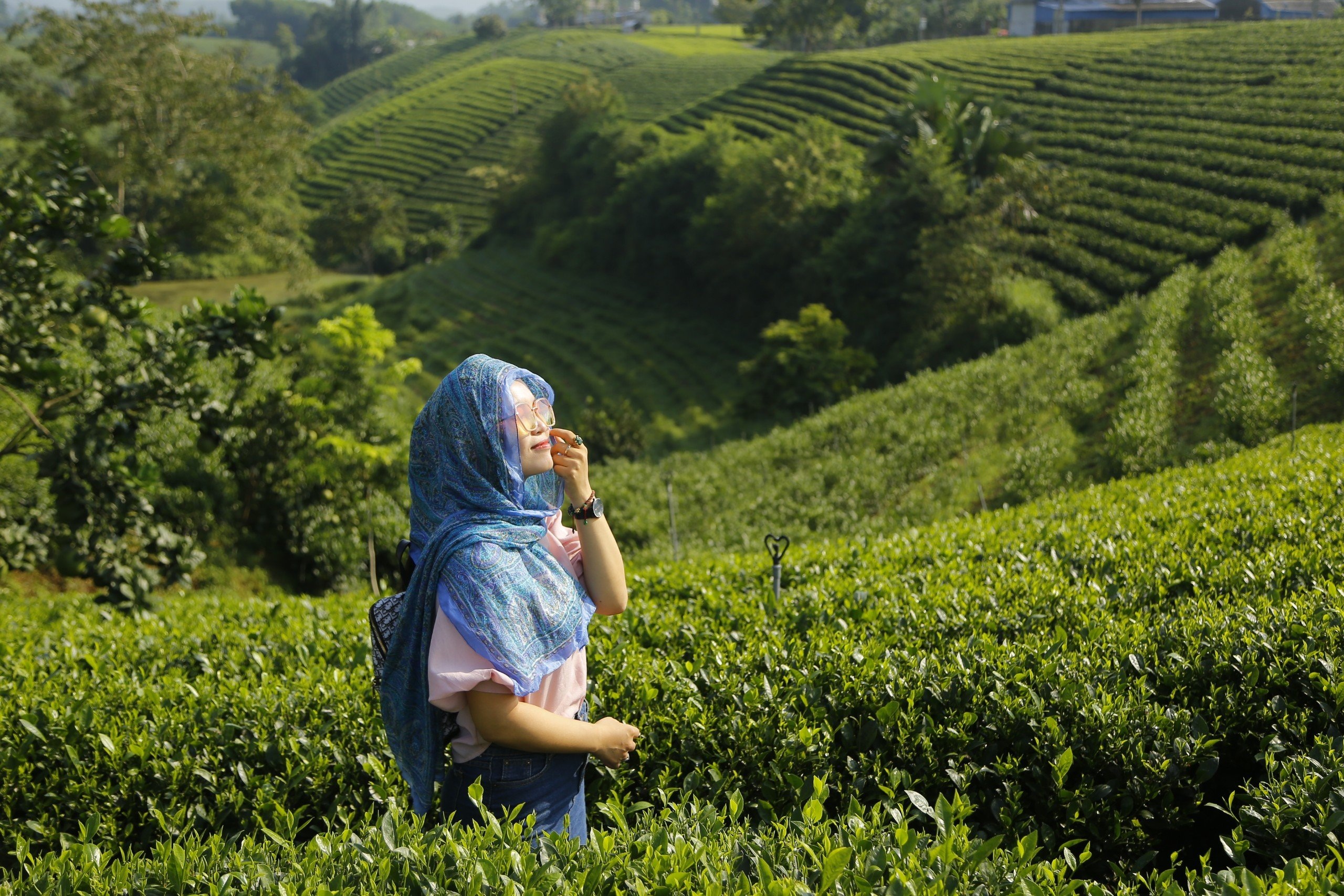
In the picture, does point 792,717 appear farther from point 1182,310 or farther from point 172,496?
point 1182,310

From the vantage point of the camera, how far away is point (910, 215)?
26234mm

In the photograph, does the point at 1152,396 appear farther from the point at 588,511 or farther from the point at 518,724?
the point at 518,724

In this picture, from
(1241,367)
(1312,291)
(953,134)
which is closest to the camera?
(1241,367)

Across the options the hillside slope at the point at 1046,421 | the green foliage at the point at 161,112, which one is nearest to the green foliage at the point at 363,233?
the green foliage at the point at 161,112

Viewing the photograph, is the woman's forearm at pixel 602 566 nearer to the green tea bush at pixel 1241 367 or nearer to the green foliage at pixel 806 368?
the green tea bush at pixel 1241 367

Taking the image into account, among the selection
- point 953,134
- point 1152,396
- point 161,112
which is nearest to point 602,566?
point 1152,396

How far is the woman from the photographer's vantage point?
217 centimetres

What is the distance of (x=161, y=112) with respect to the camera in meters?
23.3

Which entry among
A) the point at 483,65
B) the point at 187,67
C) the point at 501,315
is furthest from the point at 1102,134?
the point at 483,65

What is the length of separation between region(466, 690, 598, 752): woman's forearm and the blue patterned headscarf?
0.07m

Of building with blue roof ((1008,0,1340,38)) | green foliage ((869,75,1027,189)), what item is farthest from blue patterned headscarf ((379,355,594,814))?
building with blue roof ((1008,0,1340,38))

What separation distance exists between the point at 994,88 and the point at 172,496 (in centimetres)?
3721

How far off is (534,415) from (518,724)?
0.76m

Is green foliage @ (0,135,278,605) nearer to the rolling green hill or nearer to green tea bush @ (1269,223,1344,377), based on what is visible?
green tea bush @ (1269,223,1344,377)
